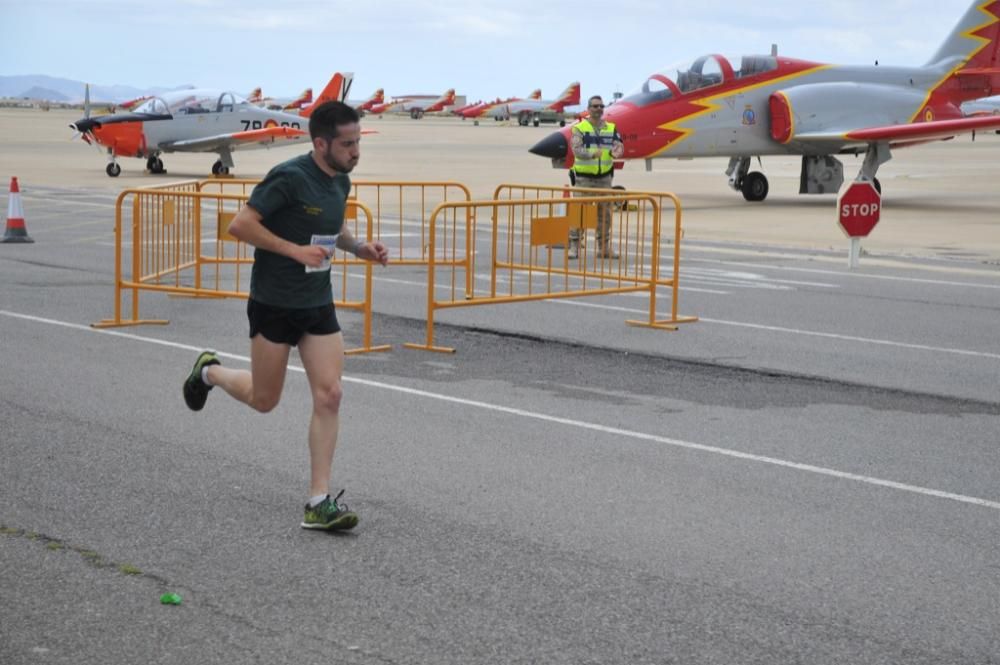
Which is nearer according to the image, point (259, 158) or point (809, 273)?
point (809, 273)

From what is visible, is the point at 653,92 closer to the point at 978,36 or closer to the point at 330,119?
the point at 978,36

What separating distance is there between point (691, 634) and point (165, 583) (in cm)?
193

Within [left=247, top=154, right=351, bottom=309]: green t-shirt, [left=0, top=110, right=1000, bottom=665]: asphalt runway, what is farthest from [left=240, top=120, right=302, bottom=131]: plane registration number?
[left=247, top=154, right=351, bottom=309]: green t-shirt

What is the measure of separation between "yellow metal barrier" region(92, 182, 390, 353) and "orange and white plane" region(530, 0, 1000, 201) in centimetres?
991

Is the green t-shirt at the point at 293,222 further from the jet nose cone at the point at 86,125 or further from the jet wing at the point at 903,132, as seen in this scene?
the jet nose cone at the point at 86,125

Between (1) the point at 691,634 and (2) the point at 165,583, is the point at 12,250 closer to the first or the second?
(2) the point at 165,583

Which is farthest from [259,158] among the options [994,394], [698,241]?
[994,394]

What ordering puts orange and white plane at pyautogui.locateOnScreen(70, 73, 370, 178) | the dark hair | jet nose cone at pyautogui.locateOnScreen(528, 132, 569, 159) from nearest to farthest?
the dark hair < jet nose cone at pyautogui.locateOnScreen(528, 132, 569, 159) < orange and white plane at pyautogui.locateOnScreen(70, 73, 370, 178)

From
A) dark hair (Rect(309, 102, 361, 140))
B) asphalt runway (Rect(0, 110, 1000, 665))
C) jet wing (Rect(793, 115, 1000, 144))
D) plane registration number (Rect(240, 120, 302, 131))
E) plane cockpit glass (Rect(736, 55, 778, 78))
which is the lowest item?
asphalt runway (Rect(0, 110, 1000, 665))

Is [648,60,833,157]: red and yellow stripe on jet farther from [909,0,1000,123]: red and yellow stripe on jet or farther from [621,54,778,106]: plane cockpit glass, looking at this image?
[909,0,1000,123]: red and yellow stripe on jet

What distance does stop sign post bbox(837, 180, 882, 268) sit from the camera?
18.1 m

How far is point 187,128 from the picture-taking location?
3875 centimetres

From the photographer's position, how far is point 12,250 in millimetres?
18688

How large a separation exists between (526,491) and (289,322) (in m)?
1.44
